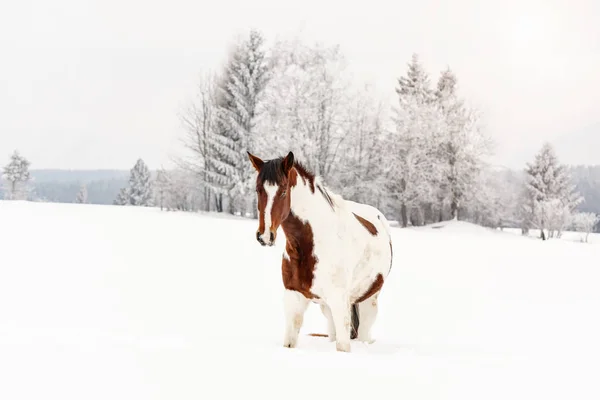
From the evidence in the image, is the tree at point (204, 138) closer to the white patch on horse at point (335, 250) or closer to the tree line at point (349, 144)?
the tree line at point (349, 144)

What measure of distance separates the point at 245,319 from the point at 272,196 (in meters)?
5.01

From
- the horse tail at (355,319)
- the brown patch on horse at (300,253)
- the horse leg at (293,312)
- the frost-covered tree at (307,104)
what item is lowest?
the horse tail at (355,319)

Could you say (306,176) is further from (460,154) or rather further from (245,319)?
(460,154)

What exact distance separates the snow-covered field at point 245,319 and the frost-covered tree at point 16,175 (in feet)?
135

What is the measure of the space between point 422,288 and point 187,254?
18.7 ft

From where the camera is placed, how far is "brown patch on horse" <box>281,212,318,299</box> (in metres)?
3.55

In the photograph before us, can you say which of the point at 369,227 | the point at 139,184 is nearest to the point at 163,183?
the point at 139,184

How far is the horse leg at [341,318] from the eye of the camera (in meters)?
3.53

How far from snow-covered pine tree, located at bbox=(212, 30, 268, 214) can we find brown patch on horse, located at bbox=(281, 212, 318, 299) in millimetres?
21089

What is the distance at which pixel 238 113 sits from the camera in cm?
2658

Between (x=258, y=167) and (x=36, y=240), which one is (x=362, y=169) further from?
(x=258, y=167)

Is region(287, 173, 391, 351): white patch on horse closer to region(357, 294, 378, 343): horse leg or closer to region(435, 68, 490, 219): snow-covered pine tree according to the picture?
region(357, 294, 378, 343): horse leg

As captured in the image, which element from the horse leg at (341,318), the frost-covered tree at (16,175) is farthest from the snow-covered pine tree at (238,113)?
the frost-covered tree at (16,175)

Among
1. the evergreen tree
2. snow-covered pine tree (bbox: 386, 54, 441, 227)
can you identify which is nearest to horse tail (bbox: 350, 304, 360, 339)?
snow-covered pine tree (bbox: 386, 54, 441, 227)
